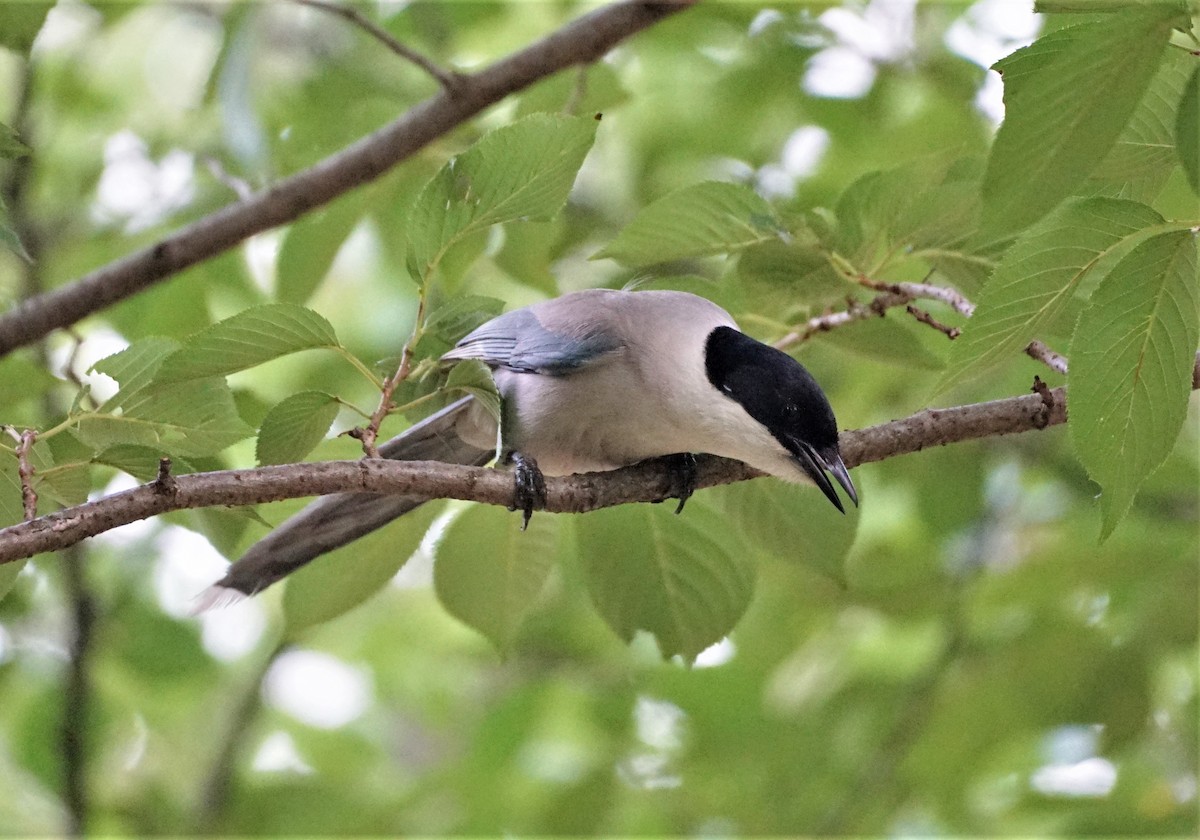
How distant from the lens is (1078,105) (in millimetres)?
1462

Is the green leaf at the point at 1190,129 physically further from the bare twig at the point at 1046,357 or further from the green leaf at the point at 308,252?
the green leaf at the point at 308,252

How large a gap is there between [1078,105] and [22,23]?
2239mm

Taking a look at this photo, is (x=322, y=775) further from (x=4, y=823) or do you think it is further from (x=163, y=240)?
(x=163, y=240)

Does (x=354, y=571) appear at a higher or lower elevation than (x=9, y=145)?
lower

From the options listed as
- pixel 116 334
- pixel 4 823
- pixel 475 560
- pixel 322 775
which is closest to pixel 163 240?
pixel 116 334

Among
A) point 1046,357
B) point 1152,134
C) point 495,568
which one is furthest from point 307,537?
point 1152,134

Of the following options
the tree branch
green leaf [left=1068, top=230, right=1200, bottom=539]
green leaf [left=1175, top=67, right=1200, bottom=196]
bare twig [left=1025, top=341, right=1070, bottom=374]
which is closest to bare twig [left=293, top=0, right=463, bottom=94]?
the tree branch

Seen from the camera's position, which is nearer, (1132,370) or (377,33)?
(1132,370)

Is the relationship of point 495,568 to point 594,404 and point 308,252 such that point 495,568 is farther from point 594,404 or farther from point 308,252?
point 308,252

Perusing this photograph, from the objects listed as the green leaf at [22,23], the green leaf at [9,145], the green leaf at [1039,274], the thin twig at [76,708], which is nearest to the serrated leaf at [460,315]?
the green leaf at [9,145]

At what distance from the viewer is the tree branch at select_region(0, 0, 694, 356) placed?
11.0ft

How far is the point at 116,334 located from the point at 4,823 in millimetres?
2627

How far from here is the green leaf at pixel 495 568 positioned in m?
2.85

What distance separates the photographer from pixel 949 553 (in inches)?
208
